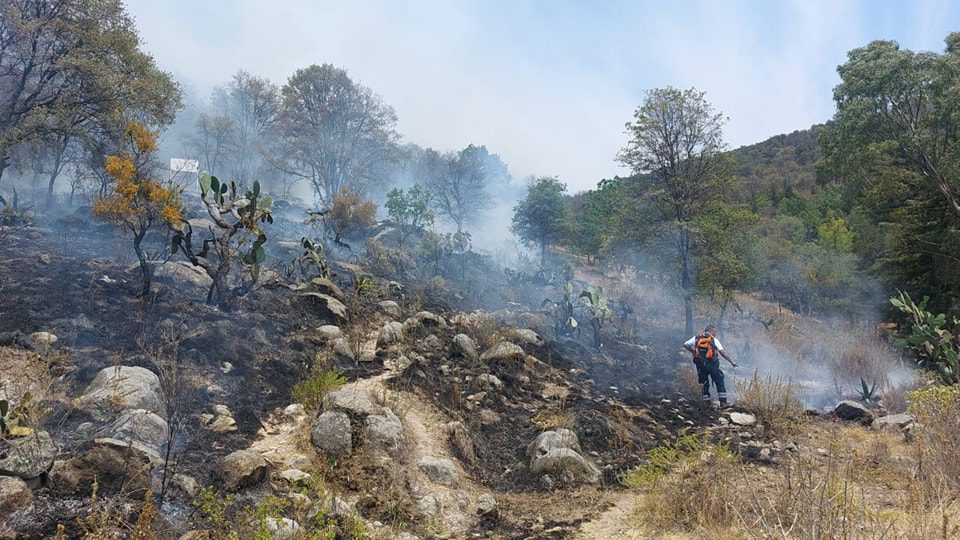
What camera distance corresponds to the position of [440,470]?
4.56 m

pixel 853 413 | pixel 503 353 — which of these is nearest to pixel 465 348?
pixel 503 353

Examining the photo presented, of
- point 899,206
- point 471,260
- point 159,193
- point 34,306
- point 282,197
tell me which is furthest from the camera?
point 282,197

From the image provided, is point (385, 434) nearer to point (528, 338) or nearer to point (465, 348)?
point (465, 348)

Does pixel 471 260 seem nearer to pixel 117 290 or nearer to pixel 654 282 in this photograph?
pixel 654 282

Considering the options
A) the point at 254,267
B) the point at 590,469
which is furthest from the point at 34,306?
the point at 590,469

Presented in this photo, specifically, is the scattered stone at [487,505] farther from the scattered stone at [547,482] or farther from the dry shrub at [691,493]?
the dry shrub at [691,493]

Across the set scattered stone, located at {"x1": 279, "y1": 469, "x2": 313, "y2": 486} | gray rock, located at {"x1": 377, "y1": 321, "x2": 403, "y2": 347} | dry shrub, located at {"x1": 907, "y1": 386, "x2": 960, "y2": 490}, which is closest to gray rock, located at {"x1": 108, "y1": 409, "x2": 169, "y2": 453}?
scattered stone, located at {"x1": 279, "y1": 469, "x2": 313, "y2": 486}

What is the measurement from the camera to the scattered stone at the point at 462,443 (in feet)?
16.9

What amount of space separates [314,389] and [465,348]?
3.33 meters

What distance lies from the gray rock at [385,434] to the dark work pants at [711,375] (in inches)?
218

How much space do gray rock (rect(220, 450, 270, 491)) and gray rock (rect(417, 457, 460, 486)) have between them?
4.67 feet

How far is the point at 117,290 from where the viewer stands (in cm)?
719

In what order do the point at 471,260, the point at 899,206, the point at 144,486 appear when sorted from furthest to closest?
the point at 471,260
the point at 899,206
the point at 144,486

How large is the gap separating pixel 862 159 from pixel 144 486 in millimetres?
14739
